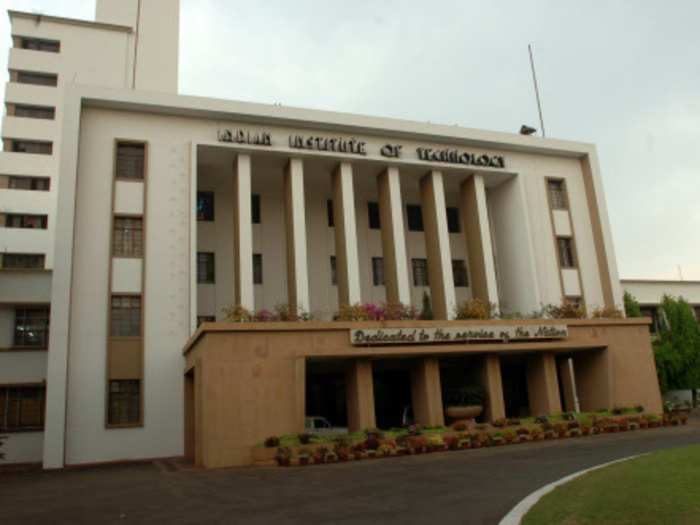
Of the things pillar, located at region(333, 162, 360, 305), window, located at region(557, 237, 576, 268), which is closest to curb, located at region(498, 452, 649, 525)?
pillar, located at region(333, 162, 360, 305)

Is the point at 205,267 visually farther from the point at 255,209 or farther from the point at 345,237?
the point at 345,237

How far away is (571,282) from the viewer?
33.3 m

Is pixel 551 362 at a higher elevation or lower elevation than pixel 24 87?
lower

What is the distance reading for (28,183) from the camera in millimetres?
41438

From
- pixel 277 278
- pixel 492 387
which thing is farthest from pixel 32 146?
pixel 492 387

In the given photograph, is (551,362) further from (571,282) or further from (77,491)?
(77,491)

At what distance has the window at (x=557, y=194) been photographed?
114 feet

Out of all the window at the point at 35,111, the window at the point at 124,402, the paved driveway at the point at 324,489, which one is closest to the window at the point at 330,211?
the window at the point at 124,402

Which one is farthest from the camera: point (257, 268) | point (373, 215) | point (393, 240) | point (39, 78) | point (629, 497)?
point (39, 78)

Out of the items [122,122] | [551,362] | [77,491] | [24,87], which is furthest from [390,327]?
[24,87]

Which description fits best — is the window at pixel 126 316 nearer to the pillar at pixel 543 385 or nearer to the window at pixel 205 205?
the window at pixel 205 205

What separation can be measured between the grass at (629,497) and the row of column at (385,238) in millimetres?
17230

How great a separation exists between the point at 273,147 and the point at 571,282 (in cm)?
1735

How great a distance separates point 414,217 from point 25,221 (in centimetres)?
2544
